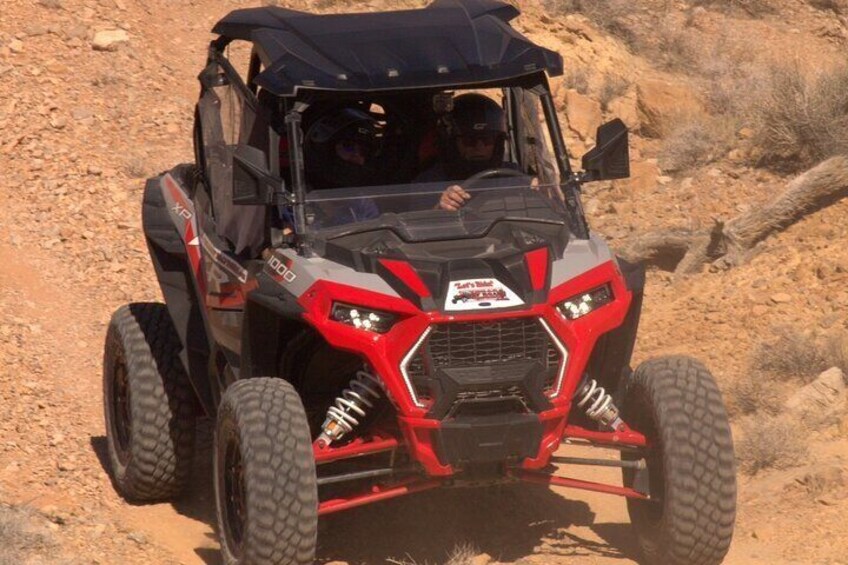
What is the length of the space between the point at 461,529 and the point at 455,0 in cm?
259

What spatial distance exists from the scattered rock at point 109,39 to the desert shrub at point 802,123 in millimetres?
6857

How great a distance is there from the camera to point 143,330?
26.2ft

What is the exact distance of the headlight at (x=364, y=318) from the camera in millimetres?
6109

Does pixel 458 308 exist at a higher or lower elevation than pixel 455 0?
lower

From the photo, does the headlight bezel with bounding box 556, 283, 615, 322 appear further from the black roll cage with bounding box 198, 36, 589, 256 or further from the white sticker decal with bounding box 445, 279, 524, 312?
the black roll cage with bounding box 198, 36, 589, 256

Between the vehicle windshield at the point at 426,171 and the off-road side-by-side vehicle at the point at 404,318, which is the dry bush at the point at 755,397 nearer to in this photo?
the off-road side-by-side vehicle at the point at 404,318

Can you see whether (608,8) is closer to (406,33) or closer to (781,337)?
(781,337)

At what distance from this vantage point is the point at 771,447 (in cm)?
813

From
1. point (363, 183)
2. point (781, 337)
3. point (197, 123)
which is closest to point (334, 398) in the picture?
point (363, 183)

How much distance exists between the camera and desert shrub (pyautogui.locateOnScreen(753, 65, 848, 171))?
12430 millimetres

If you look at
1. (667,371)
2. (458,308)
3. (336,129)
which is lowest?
(667,371)

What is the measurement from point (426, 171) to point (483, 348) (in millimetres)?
1213

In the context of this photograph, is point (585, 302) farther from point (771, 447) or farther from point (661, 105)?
point (661, 105)

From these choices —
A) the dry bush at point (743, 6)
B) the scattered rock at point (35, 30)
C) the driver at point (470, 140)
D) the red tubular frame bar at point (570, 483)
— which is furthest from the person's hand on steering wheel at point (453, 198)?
the dry bush at point (743, 6)
